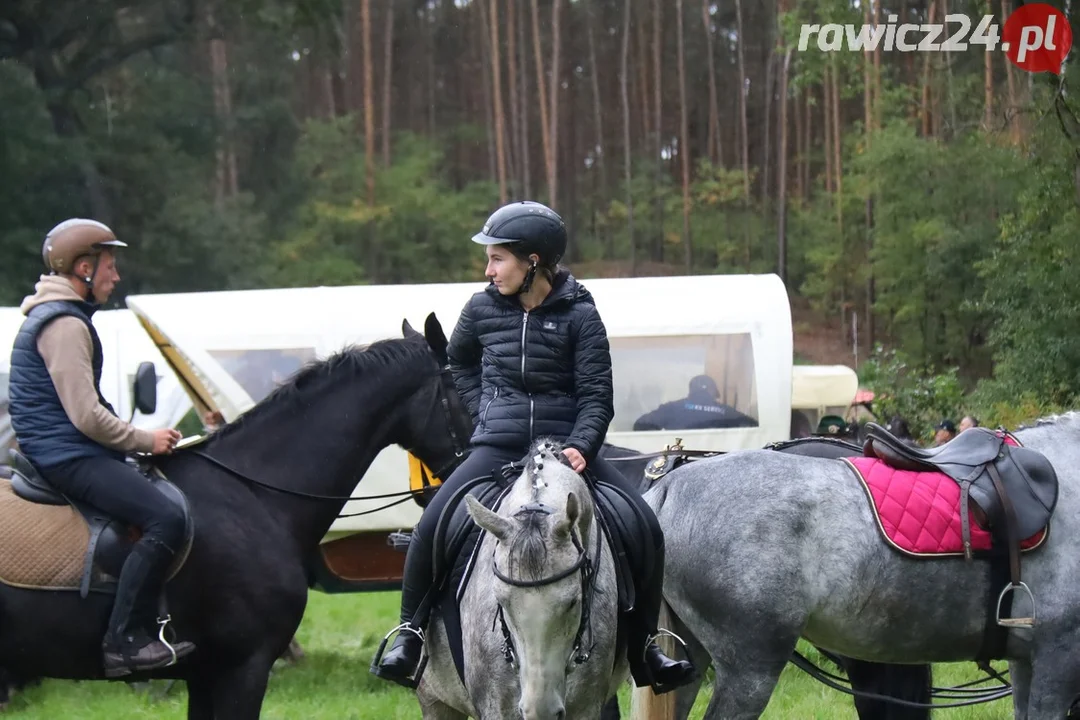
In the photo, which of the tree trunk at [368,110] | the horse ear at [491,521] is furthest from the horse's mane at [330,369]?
the tree trunk at [368,110]

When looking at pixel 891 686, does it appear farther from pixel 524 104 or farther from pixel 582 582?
pixel 524 104

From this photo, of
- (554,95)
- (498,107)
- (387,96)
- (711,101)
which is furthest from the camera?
(711,101)

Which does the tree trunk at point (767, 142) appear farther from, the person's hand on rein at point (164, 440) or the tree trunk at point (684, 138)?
the person's hand on rein at point (164, 440)

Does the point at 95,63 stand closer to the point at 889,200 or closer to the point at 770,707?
the point at 889,200

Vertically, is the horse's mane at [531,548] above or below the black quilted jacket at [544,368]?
below

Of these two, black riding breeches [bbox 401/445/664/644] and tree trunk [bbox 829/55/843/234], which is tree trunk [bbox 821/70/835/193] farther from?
black riding breeches [bbox 401/445/664/644]

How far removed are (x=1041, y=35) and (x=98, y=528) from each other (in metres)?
14.0

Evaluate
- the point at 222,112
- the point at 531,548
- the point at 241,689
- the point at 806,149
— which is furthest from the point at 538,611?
the point at 806,149

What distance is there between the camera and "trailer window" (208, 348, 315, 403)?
32.0 ft

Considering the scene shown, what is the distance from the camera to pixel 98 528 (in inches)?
215

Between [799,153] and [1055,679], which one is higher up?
[799,153]

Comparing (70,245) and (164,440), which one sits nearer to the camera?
(70,245)

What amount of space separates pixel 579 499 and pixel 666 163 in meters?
38.8

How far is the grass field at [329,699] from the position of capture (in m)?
7.71
